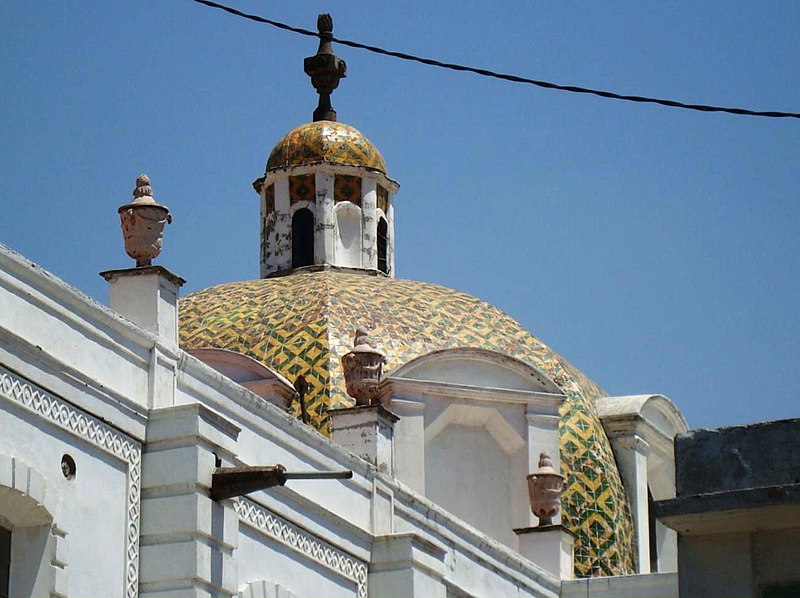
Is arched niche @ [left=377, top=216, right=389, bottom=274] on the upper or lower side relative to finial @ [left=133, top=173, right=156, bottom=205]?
upper

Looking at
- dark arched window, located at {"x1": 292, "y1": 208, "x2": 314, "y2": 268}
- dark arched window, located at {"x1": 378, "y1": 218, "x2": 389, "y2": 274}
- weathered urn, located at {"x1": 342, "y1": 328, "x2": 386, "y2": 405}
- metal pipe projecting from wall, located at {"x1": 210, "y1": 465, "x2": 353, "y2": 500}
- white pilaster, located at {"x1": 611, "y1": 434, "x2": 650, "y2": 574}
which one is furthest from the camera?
dark arched window, located at {"x1": 378, "y1": 218, "x2": 389, "y2": 274}

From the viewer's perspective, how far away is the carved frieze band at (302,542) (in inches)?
750

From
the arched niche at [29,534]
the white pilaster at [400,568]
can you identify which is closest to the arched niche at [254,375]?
the white pilaster at [400,568]

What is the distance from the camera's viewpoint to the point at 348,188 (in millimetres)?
33469

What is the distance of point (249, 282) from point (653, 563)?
6513 mm

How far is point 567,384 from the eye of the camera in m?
31.5

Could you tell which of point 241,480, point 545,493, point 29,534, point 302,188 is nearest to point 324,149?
point 302,188

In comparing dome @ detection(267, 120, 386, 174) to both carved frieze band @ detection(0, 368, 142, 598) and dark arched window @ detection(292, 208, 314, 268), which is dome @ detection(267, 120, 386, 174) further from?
carved frieze band @ detection(0, 368, 142, 598)

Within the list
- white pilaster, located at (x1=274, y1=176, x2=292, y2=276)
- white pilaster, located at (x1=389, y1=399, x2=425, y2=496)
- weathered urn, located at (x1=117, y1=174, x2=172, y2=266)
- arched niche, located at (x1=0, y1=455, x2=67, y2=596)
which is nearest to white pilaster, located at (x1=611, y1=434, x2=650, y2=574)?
white pilaster, located at (x1=389, y1=399, x2=425, y2=496)

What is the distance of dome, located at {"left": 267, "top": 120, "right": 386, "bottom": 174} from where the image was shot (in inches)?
1315

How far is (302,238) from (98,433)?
52.4ft

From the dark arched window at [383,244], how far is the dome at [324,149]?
76 cm

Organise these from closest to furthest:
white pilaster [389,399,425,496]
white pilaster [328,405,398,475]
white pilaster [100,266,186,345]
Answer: white pilaster [100,266,186,345], white pilaster [328,405,398,475], white pilaster [389,399,425,496]

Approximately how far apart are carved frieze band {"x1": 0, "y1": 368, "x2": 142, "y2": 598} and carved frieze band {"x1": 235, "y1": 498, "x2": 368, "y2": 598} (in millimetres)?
1076
